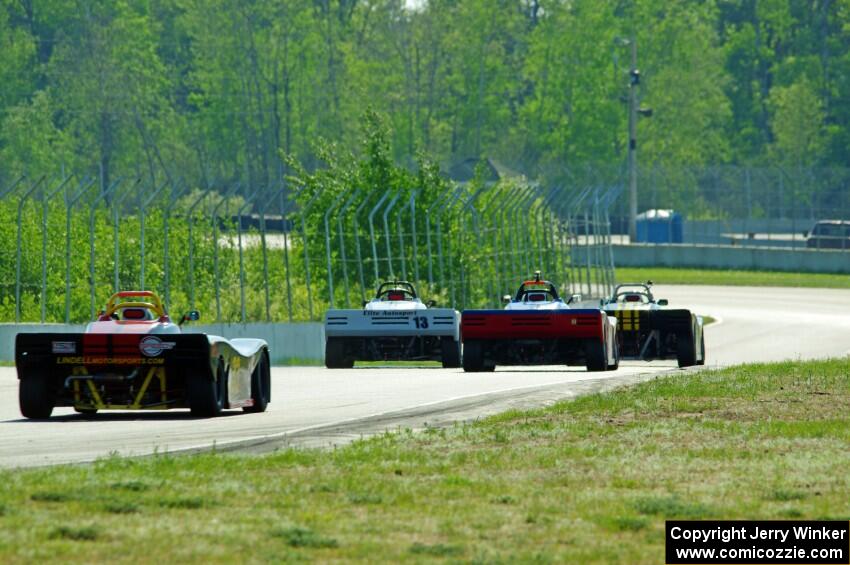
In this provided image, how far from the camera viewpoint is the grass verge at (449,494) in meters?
9.73

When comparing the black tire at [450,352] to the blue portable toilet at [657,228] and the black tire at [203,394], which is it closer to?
the black tire at [203,394]

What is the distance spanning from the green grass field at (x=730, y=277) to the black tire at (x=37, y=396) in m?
48.8

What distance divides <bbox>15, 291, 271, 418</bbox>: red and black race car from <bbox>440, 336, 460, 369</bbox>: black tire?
12.3 meters

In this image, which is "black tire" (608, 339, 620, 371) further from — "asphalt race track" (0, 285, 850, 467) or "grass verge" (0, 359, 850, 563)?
"grass verge" (0, 359, 850, 563)

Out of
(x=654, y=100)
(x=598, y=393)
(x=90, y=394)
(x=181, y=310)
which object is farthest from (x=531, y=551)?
(x=654, y=100)

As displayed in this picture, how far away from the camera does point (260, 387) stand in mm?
19281

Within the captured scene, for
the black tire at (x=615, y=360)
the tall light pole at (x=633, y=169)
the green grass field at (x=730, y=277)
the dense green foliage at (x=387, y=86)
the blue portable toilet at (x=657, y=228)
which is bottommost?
the green grass field at (x=730, y=277)

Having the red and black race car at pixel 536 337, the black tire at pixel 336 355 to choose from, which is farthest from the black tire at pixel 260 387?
the black tire at pixel 336 355

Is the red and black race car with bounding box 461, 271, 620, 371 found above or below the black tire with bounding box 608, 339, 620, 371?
above

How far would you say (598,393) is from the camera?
68.9 feet

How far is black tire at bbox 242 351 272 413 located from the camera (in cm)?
1911

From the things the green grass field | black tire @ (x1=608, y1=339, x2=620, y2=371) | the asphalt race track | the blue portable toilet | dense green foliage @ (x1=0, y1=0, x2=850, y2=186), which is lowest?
the green grass field

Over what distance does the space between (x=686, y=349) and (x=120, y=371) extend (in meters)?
14.5

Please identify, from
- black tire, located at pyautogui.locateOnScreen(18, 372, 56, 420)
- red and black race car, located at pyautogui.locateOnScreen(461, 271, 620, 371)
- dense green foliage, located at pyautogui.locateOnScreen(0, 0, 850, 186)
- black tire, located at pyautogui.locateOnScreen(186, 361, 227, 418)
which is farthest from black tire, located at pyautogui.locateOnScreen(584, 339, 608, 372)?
dense green foliage, located at pyautogui.locateOnScreen(0, 0, 850, 186)
